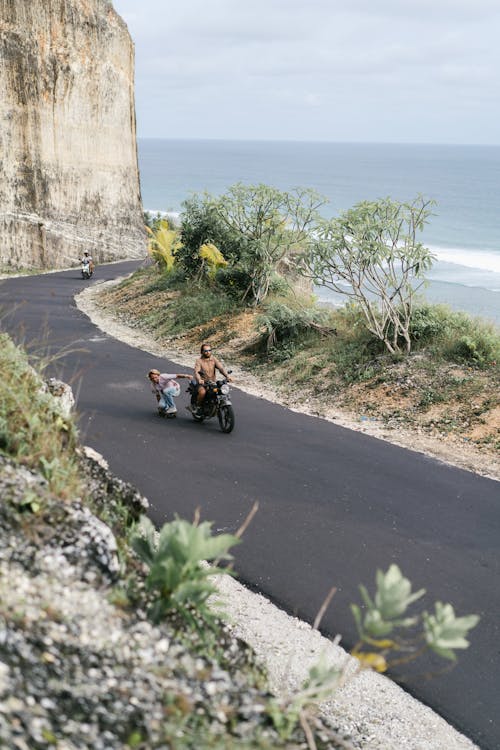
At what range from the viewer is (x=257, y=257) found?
23.6 m

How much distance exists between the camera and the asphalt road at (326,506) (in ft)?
23.0

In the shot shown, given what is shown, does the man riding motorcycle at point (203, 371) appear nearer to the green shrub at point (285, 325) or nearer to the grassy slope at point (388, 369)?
the grassy slope at point (388, 369)

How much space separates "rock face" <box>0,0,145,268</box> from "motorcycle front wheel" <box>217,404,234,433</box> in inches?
1195

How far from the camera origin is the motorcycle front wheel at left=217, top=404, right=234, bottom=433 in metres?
12.5

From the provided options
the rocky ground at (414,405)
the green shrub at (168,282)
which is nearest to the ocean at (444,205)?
the rocky ground at (414,405)

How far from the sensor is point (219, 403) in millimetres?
12570

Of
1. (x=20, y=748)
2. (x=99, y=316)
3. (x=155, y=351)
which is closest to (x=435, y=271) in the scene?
(x=99, y=316)

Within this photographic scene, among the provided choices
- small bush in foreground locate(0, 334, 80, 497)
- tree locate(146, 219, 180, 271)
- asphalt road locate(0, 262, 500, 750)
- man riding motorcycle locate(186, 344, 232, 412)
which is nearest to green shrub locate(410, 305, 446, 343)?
asphalt road locate(0, 262, 500, 750)

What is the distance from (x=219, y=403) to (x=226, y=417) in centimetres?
28

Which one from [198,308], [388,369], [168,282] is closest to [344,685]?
[388,369]

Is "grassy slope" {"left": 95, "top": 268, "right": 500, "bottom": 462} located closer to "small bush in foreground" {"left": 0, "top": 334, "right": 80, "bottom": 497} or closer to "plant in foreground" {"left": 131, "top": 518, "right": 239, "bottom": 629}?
"small bush in foreground" {"left": 0, "top": 334, "right": 80, "bottom": 497}

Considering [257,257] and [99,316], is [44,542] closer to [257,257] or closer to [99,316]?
[257,257]

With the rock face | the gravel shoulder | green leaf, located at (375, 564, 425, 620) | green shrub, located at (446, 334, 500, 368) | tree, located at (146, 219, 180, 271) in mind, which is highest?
the rock face

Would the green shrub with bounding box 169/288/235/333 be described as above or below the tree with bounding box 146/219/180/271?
below
